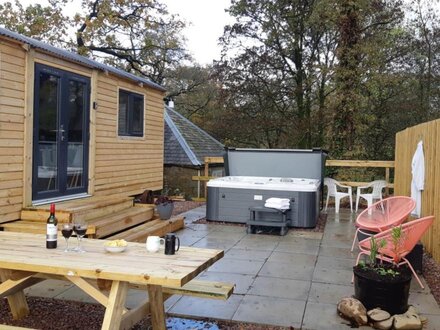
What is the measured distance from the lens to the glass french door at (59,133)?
17.8ft

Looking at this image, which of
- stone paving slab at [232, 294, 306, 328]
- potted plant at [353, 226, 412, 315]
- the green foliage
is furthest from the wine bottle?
the green foliage

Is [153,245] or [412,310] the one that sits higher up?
[153,245]

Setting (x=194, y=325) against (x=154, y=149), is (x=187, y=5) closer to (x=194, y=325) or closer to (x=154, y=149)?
(x=154, y=149)

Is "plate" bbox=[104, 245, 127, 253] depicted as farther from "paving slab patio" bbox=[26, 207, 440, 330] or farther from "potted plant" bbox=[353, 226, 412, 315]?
"potted plant" bbox=[353, 226, 412, 315]

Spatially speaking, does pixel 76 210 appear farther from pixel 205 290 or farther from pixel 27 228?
pixel 205 290

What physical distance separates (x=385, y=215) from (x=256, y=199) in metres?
2.44

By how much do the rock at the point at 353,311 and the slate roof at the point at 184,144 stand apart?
9.23 metres

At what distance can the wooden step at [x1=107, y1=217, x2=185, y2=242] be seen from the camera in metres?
5.41

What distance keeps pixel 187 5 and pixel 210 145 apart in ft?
23.1

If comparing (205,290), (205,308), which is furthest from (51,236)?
(205,308)

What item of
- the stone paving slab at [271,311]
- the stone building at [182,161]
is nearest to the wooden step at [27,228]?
the stone paving slab at [271,311]

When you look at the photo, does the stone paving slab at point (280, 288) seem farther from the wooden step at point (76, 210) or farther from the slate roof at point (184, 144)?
the slate roof at point (184, 144)

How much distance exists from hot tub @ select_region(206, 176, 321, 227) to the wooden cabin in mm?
1614

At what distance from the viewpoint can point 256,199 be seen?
24.4ft
